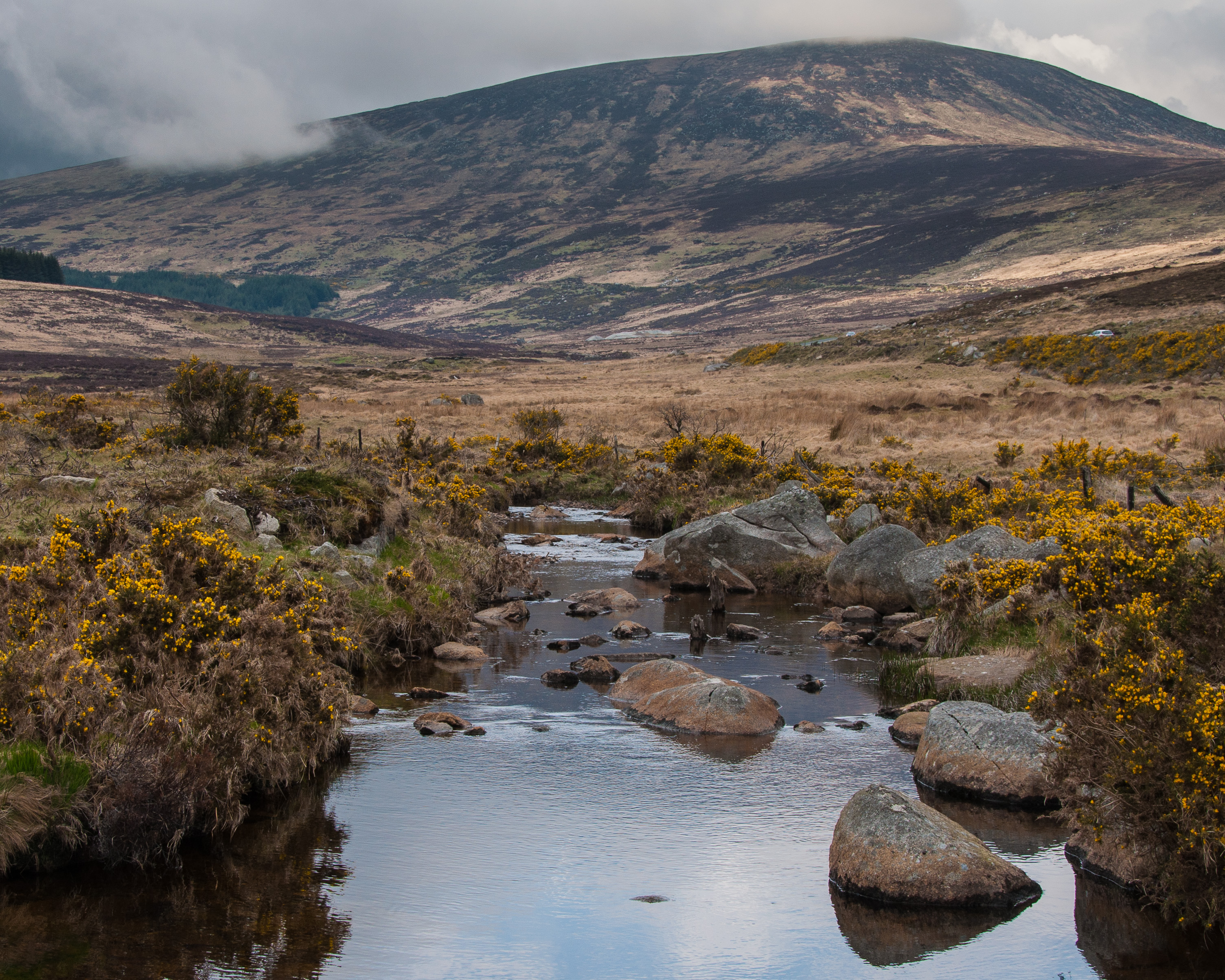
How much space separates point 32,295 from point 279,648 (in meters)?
150

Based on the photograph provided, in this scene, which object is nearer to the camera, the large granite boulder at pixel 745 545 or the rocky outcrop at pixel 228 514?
the rocky outcrop at pixel 228 514

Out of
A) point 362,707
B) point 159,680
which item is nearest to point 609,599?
point 362,707

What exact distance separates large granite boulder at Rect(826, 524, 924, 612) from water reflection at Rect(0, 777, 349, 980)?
12.6m

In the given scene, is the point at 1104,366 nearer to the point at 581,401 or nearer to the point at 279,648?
the point at 581,401

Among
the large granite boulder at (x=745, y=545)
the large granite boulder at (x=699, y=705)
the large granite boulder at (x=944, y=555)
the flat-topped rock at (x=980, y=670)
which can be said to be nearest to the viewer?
the large granite boulder at (x=699, y=705)

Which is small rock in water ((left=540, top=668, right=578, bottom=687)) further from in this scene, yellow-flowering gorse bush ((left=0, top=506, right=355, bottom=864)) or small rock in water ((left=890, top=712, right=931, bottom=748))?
small rock in water ((left=890, top=712, right=931, bottom=748))

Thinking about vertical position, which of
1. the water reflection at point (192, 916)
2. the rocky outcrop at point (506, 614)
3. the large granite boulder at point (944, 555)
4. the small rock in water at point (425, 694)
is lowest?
the water reflection at point (192, 916)

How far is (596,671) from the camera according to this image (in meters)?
16.1

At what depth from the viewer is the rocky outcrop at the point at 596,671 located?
52.7 ft

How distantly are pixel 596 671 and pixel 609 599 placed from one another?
5.16 metres

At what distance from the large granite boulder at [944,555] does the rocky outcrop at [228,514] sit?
1187 centimetres

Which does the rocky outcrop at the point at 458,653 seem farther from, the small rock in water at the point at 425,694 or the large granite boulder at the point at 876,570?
the large granite boulder at the point at 876,570

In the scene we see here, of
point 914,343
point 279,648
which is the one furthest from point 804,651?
point 914,343

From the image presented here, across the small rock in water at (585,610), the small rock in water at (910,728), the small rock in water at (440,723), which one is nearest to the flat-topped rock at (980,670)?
the small rock in water at (910,728)
